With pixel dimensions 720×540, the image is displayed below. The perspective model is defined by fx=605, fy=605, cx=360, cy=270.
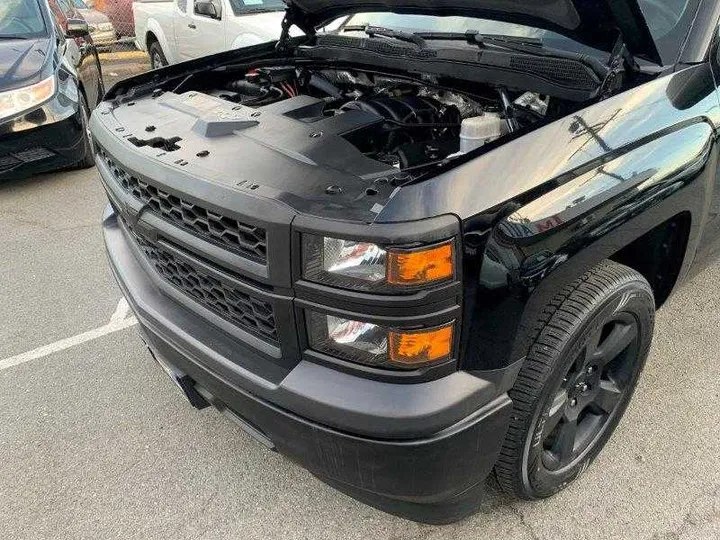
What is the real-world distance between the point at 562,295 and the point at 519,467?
55 centimetres

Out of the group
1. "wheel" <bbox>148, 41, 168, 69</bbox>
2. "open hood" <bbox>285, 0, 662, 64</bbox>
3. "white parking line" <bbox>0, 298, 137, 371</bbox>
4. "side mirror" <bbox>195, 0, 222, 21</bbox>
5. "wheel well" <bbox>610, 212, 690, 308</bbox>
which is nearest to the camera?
"open hood" <bbox>285, 0, 662, 64</bbox>

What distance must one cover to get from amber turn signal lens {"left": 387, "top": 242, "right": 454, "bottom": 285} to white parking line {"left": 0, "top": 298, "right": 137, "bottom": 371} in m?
1.99

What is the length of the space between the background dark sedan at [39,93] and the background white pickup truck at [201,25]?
1417mm

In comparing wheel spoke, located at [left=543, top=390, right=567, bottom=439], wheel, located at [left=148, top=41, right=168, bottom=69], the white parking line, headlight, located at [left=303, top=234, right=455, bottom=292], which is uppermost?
headlight, located at [left=303, top=234, right=455, bottom=292]

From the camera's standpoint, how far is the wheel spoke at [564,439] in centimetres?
208

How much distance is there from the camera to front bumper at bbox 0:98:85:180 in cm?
484

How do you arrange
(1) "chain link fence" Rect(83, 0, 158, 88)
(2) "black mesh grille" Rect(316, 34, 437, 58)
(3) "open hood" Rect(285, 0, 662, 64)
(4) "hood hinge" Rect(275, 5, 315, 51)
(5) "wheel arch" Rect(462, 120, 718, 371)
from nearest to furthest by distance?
(5) "wheel arch" Rect(462, 120, 718, 371), (3) "open hood" Rect(285, 0, 662, 64), (2) "black mesh grille" Rect(316, 34, 437, 58), (4) "hood hinge" Rect(275, 5, 315, 51), (1) "chain link fence" Rect(83, 0, 158, 88)

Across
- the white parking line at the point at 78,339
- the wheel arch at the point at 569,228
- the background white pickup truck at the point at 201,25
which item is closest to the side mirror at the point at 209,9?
the background white pickup truck at the point at 201,25

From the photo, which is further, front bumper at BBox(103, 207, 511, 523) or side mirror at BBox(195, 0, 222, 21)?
side mirror at BBox(195, 0, 222, 21)

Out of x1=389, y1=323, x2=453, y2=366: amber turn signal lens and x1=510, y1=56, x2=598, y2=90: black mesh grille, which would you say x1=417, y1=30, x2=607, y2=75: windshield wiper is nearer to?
x1=510, y1=56, x2=598, y2=90: black mesh grille

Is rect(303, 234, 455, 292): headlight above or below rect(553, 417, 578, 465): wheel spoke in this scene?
above

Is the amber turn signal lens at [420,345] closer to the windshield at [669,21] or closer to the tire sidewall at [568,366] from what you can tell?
the tire sidewall at [568,366]

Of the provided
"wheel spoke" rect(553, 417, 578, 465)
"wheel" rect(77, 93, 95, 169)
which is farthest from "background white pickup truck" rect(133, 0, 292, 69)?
"wheel spoke" rect(553, 417, 578, 465)

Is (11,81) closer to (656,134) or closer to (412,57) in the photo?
(412,57)
